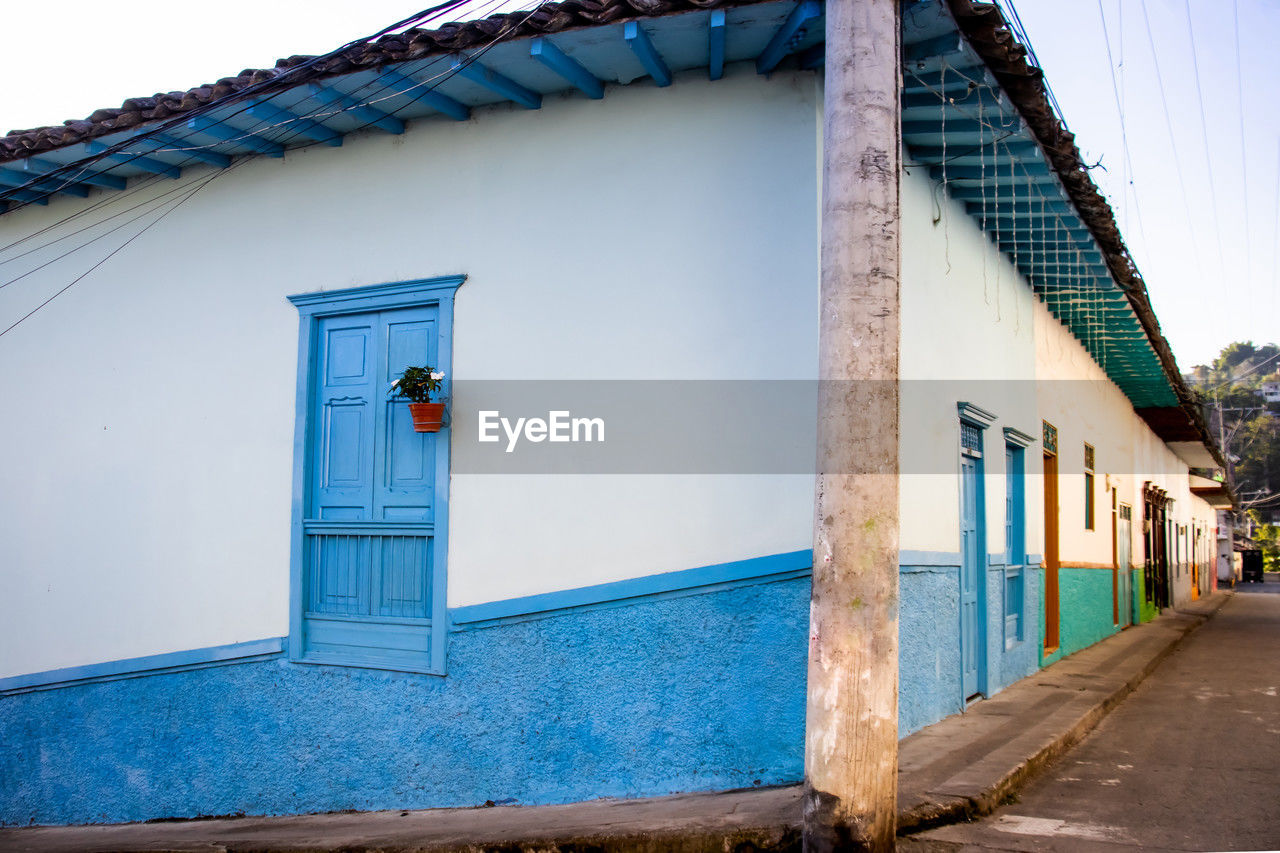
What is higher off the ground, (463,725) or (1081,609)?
(1081,609)

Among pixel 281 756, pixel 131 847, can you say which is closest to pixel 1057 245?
pixel 281 756

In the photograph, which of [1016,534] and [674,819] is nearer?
[674,819]

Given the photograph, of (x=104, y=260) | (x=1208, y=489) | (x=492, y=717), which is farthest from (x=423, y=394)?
(x=1208, y=489)

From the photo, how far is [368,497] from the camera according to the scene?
633 cm

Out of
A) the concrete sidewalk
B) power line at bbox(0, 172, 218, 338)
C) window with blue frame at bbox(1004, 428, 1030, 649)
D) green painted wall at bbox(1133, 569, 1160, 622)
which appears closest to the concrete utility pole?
the concrete sidewalk

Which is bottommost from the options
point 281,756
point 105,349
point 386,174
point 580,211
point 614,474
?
point 281,756

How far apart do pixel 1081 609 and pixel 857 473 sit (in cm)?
967

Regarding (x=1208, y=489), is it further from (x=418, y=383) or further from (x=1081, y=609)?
(x=418, y=383)

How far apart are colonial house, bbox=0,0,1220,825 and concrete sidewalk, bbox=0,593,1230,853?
0.69 ft

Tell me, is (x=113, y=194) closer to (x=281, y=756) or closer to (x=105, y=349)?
(x=105, y=349)

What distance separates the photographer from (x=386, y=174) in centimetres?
641

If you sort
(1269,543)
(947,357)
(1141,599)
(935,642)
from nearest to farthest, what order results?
(935,642)
(947,357)
(1141,599)
(1269,543)

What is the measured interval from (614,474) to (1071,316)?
7.64 metres

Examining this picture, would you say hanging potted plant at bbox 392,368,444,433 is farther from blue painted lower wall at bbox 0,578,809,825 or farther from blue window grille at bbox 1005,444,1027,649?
blue window grille at bbox 1005,444,1027,649
